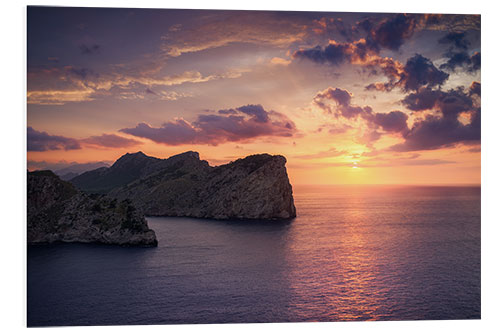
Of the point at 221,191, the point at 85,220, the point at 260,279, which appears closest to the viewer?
the point at 260,279

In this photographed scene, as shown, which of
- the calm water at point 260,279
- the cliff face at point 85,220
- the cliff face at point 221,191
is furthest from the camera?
the cliff face at point 221,191

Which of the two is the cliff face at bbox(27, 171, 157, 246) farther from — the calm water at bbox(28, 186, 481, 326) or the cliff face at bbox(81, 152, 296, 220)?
the cliff face at bbox(81, 152, 296, 220)

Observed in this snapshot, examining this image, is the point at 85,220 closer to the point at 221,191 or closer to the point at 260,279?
the point at 260,279

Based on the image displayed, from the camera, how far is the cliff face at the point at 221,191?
3199 inches

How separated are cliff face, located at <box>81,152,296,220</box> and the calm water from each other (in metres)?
25.3

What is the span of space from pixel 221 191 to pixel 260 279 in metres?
58.1

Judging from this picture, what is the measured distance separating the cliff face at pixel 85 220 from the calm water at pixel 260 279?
2.14 m

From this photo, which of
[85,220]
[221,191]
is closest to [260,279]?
[85,220]

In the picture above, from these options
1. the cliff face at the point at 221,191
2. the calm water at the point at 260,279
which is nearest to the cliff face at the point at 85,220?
the calm water at the point at 260,279

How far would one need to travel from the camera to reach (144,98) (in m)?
31.1

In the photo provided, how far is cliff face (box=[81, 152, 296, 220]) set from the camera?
267 ft

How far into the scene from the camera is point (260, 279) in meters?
30.5

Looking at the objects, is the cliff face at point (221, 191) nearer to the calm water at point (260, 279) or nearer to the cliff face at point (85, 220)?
the calm water at point (260, 279)

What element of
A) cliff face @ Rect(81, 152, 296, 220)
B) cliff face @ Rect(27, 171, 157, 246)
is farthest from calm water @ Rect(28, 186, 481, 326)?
cliff face @ Rect(81, 152, 296, 220)
